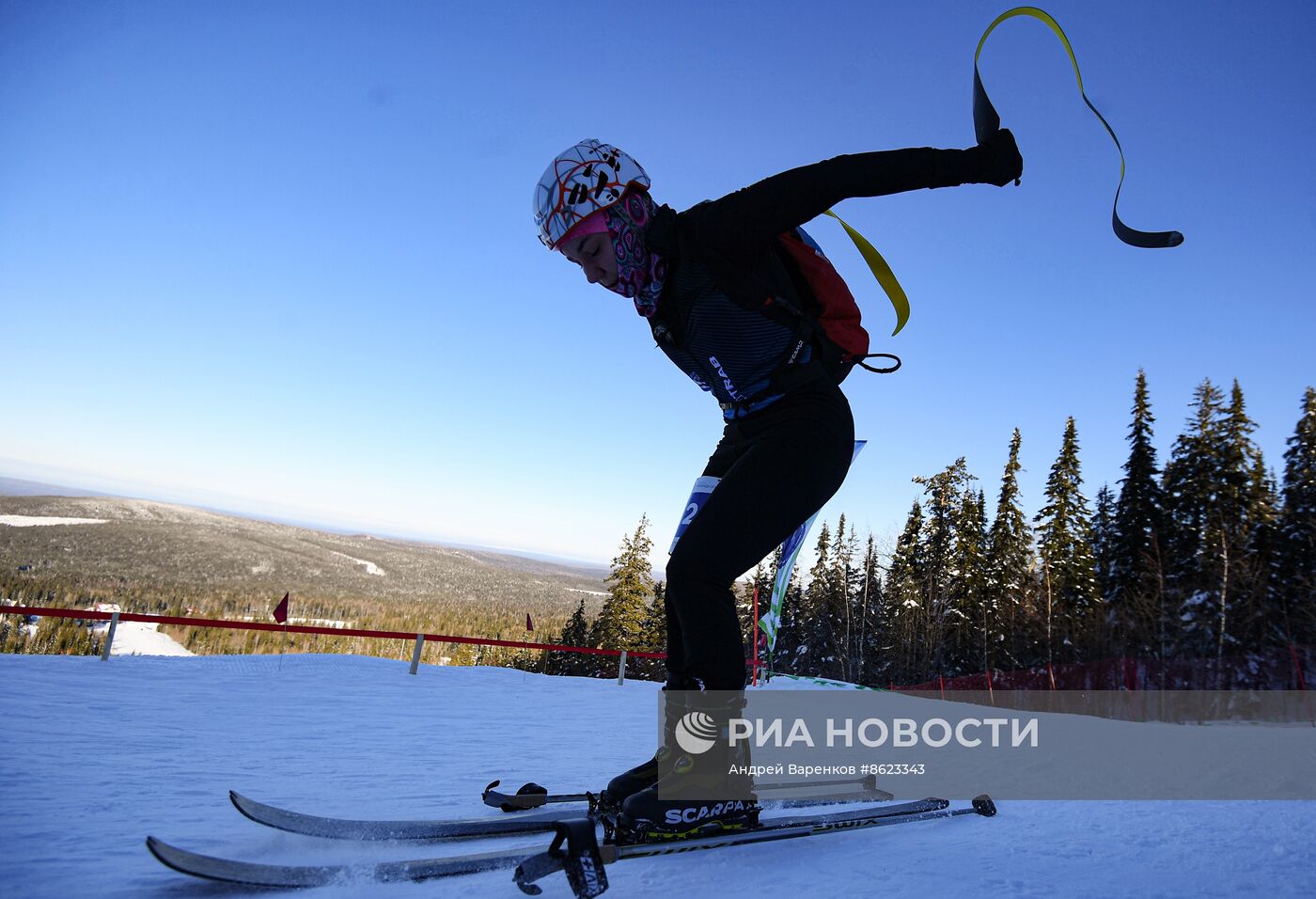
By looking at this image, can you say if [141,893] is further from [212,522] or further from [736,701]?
[212,522]

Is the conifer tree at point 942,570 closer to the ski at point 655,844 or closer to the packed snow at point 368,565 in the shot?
the ski at point 655,844

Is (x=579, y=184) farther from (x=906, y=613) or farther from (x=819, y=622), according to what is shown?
(x=819, y=622)

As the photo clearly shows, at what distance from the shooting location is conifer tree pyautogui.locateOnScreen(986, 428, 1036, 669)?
101 feet

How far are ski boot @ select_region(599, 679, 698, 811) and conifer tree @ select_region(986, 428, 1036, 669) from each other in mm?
33365

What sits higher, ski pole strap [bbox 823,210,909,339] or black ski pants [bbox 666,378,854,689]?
ski pole strap [bbox 823,210,909,339]

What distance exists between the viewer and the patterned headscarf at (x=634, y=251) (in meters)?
2.08

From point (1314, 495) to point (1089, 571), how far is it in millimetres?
8341

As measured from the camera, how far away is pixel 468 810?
2852mm

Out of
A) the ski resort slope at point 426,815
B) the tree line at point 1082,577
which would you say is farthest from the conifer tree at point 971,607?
the ski resort slope at point 426,815

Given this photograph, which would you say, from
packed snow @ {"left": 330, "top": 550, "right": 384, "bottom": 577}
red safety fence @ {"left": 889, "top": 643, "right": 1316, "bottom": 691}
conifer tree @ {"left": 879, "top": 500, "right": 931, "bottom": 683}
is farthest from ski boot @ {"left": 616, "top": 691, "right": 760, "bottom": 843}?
packed snow @ {"left": 330, "top": 550, "right": 384, "bottom": 577}

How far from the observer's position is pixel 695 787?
1891 mm
